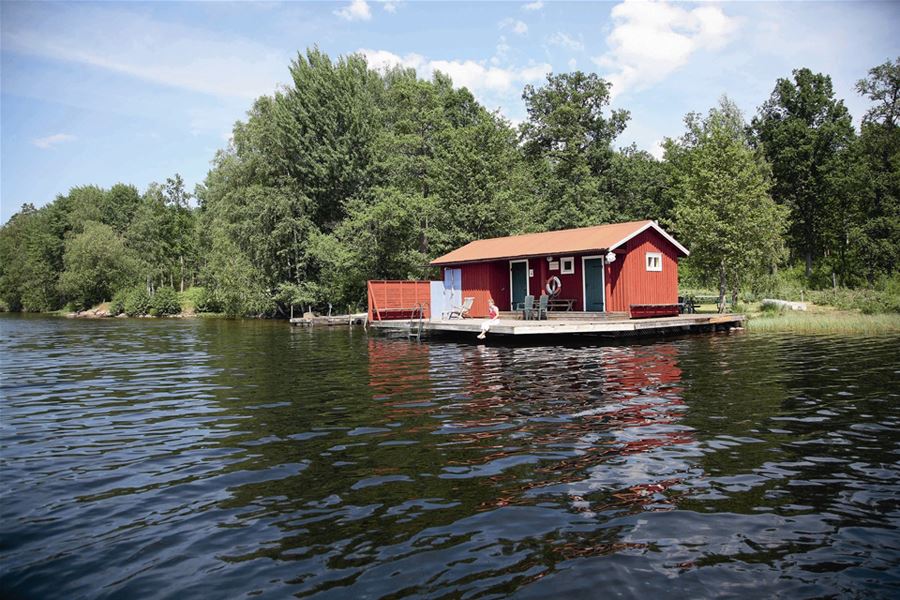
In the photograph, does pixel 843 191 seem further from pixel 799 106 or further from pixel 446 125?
pixel 446 125

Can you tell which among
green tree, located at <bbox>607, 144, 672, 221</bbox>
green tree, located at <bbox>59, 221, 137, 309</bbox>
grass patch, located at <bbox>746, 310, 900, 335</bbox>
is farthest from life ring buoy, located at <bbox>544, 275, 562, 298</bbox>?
green tree, located at <bbox>59, 221, 137, 309</bbox>

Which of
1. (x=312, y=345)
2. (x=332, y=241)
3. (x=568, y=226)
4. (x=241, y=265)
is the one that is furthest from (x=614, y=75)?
(x=312, y=345)

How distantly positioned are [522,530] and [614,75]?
50.6 metres

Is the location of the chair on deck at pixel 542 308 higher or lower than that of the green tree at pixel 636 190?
lower

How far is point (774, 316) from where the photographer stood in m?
28.9

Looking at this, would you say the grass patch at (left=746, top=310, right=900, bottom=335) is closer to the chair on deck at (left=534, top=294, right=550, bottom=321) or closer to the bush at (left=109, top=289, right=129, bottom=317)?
the chair on deck at (left=534, top=294, right=550, bottom=321)

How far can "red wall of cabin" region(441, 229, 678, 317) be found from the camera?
23.9 meters

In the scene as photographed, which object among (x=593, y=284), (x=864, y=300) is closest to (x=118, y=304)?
(x=593, y=284)

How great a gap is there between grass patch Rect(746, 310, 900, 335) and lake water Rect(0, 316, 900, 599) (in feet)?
38.4

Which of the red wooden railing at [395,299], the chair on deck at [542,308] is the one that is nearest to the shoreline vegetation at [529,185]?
the red wooden railing at [395,299]

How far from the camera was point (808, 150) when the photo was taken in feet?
151

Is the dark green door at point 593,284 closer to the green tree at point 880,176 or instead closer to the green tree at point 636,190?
the green tree at point 880,176

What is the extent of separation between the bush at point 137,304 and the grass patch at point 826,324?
58.3 m

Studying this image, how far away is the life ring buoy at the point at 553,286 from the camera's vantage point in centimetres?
2546
